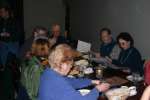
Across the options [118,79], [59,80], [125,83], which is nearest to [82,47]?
[118,79]

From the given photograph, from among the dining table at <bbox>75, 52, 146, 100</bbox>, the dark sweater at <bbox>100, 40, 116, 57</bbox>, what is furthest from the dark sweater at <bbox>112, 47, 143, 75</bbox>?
the dark sweater at <bbox>100, 40, 116, 57</bbox>

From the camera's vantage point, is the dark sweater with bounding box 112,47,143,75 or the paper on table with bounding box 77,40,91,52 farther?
the paper on table with bounding box 77,40,91,52

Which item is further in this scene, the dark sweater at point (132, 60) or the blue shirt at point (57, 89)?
the dark sweater at point (132, 60)

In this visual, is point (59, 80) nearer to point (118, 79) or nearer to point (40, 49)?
point (118, 79)

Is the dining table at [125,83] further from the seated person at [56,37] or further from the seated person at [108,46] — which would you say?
the seated person at [56,37]

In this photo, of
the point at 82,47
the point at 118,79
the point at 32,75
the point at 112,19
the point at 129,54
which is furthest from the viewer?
the point at 112,19

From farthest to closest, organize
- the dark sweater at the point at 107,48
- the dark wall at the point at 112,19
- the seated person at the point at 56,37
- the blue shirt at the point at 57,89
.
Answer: the seated person at the point at 56,37
the dark wall at the point at 112,19
the dark sweater at the point at 107,48
the blue shirt at the point at 57,89

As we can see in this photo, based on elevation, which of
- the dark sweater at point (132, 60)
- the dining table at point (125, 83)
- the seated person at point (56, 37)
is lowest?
the dining table at point (125, 83)

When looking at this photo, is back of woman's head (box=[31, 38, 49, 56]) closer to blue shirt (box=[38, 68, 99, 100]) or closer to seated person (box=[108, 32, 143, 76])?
seated person (box=[108, 32, 143, 76])

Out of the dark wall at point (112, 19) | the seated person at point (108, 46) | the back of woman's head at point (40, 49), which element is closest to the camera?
the back of woman's head at point (40, 49)

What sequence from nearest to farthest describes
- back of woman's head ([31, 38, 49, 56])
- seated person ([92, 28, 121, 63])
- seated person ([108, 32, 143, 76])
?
back of woman's head ([31, 38, 49, 56]) → seated person ([108, 32, 143, 76]) → seated person ([92, 28, 121, 63])

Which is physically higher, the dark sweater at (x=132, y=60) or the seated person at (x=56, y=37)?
the seated person at (x=56, y=37)

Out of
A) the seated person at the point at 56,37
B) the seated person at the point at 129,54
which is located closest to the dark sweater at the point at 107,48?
the seated person at the point at 129,54

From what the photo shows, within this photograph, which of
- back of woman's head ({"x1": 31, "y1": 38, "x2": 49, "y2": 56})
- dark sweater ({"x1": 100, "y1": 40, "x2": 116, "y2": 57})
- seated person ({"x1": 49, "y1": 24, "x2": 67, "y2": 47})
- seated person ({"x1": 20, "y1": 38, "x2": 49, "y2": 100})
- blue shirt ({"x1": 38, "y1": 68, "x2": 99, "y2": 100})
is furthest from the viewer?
seated person ({"x1": 49, "y1": 24, "x2": 67, "y2": 47})
